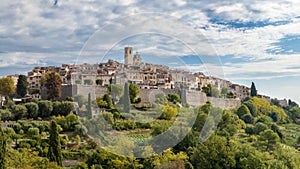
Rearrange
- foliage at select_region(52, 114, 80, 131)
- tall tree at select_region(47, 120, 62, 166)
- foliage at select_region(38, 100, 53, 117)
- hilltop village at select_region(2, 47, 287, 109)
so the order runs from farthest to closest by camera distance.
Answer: foliage at select_region(38, 100, 53, 117)
foliage at select_region(52, 114, 80, 131)
tall tree at select_region(47, 120, 62, 166)
hilltop village at select_region(2, 47, 287, 109)

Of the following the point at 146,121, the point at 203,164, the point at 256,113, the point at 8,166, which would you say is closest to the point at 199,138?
the point at 203,164

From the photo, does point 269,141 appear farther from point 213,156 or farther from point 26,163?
point 26,163

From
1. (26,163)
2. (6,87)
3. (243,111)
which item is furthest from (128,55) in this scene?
(243,111)

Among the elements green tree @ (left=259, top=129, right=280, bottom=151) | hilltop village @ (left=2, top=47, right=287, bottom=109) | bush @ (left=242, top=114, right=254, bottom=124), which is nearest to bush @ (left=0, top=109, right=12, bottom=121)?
hilltop village @ (left=2, top=47, right=287, bottom=109)

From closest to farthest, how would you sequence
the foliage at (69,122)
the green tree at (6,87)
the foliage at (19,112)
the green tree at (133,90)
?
the green tree at (133,90) → the foliage at (69,122) → the foliage at (19,112) → the green tree at (6,87)

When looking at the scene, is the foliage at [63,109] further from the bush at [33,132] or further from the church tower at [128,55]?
the church tower at [128,55]

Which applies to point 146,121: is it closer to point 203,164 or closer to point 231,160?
point 203,164

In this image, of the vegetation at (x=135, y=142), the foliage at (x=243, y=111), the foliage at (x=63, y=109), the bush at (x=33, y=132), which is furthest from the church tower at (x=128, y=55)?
the foliage at (x=243, y=111)

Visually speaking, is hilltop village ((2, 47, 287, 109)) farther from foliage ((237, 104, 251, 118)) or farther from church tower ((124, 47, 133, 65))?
foliage ((237, 104, 251, 118))

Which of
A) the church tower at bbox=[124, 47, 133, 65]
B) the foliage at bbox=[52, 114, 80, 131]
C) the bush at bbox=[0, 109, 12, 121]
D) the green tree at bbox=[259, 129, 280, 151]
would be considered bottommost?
the green tree at bbox=[259, 129, 280, 151]
